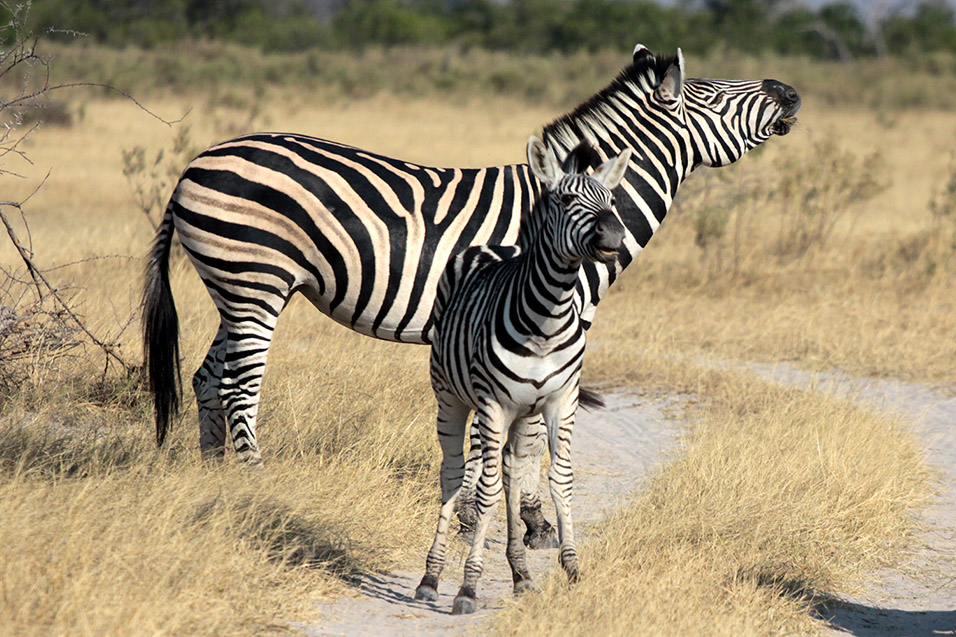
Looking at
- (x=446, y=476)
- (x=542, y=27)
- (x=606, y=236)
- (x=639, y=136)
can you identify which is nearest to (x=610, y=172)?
(x=606, y=236)

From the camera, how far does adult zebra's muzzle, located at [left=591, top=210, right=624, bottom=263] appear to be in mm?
3441

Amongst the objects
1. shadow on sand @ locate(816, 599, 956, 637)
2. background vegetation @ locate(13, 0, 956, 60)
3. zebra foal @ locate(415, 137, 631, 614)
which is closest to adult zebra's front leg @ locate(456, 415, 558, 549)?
zebra foal @ locate(415, 137, 631, 614)

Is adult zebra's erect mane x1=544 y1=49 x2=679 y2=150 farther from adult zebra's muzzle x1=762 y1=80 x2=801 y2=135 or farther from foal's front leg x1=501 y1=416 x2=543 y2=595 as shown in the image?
foal's front leg x1=501 y1=416 x2=543 y2=595

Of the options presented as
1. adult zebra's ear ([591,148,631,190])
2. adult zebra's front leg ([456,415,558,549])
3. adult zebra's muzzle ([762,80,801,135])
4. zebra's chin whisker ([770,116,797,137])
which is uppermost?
adult zebra's muzzle ([762,80,801,135])

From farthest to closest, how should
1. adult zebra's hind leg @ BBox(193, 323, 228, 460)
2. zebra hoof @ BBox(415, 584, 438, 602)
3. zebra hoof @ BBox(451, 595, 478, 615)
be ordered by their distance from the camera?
adult zebra's hind leg @ BBox(193, 323, 228, 460) → zebra hoof @ BBox(415, 584, 438, 602) → zebra hoof @ BBox(451, 595, 478, 615)

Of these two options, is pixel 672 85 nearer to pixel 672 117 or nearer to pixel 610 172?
pixel 672 117

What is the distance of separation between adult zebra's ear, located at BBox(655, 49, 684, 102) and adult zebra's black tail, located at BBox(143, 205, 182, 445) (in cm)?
248

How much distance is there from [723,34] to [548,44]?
711 centimetres

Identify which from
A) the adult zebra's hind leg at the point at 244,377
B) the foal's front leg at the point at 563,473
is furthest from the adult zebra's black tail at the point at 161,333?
the foal's front leg at the point at 563,473

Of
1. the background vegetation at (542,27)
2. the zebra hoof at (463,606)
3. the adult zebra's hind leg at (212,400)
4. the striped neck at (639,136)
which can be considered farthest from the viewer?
the background vegetation at (542,27)

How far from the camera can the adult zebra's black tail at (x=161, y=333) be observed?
17.0 feet

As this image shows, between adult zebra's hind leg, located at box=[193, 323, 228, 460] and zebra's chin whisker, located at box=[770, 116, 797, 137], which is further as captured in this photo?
zebra's chin whisker, located at box=[770, 116, 797, 137]

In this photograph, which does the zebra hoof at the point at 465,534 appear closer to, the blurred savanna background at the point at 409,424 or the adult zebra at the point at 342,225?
Answer: the blurred savanna background at the point at 409,424

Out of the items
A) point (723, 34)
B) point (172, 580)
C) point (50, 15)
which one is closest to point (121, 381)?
point (172, 580)
